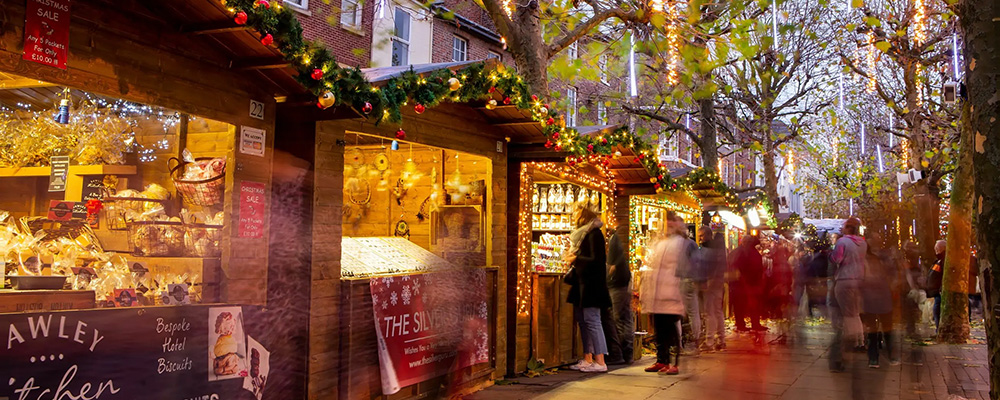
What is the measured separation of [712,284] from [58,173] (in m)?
9.42

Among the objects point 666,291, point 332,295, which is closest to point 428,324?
point 332,295

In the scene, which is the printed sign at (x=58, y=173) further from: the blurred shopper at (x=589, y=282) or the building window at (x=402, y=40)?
the building window at (x=402, y=40)

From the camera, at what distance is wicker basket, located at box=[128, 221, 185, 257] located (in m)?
5.37

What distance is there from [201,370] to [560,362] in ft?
18.4

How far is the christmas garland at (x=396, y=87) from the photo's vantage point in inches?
185

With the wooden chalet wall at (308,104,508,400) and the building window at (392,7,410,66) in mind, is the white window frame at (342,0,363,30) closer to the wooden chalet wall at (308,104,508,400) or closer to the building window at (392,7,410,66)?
the building window at (392,7,410,66)

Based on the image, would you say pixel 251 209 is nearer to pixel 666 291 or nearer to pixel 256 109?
pixel 256 109

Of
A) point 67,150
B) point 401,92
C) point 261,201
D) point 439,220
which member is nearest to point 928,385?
point 439,220

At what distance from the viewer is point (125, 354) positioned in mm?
4332

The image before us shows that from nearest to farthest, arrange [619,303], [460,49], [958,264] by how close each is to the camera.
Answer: [619,303]
[958,264]
[460,49]

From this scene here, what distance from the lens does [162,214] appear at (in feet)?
18.1

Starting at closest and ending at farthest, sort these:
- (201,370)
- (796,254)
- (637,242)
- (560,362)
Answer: (201,370)
(560,362)
(637,242)
(796,254)

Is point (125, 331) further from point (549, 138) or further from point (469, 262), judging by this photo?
point (549, 138)

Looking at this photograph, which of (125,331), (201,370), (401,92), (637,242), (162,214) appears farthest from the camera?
(637,242)
